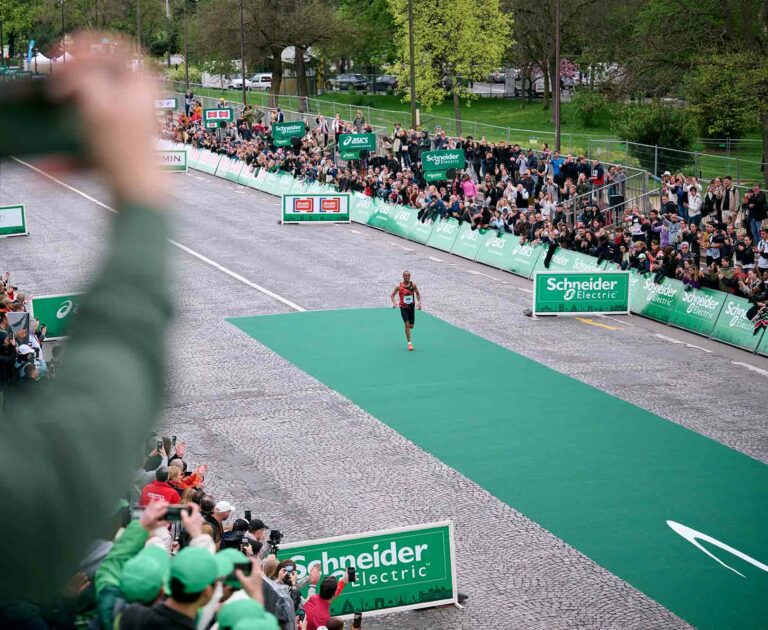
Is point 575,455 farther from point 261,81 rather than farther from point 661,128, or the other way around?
point 261,81

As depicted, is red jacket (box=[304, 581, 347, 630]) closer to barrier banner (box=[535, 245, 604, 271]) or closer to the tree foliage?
barrier banner (box=[535, 245, 604, 271])

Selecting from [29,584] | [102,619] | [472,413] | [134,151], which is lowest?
[472,413]

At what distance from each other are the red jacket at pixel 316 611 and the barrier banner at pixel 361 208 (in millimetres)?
32636

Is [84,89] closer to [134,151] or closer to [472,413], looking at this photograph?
[134,151]

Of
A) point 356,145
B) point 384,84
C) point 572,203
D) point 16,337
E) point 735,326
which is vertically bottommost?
point 735,326

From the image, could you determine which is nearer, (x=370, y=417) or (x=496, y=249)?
(x=370, y=417)

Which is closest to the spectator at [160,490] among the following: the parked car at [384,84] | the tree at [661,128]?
the tree at [661,128]

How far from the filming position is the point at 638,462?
18.6 metres

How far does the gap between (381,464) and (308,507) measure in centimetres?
223

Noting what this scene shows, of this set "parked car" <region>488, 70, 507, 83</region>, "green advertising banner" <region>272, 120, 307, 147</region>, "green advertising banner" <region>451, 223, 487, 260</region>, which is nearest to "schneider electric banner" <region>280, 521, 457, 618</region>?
"green advertising banner" <region>451, 223, 487, 260</region>

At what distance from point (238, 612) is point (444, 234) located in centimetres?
3650

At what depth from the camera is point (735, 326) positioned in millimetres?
26734

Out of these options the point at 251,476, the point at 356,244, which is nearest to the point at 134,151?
the point at 251,476

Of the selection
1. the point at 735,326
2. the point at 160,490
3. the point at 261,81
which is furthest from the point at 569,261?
the point at 261,81
